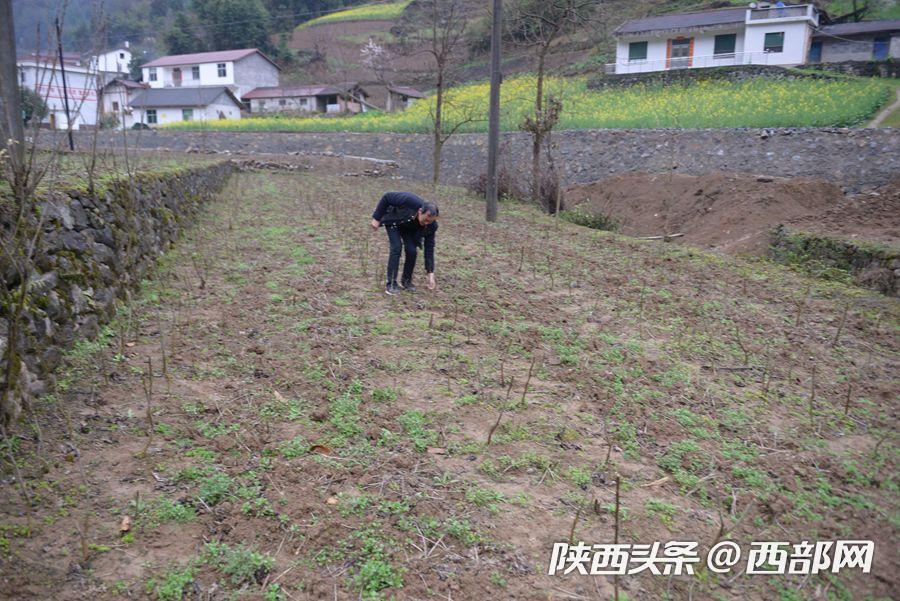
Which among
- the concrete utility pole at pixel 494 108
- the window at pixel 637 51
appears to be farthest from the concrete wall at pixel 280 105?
the concrete utility pole at pixel 494 108

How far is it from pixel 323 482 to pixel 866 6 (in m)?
45.4

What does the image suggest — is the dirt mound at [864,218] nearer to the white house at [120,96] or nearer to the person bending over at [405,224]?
the person bending over at [405,224]

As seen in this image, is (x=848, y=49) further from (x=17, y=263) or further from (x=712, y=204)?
(x=17, y=263)

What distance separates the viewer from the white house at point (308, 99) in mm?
46312

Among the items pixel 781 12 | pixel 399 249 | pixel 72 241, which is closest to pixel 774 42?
pixel 781 12

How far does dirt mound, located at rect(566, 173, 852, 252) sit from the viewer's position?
41.2 feet

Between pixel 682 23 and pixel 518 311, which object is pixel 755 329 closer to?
pixel 518 311

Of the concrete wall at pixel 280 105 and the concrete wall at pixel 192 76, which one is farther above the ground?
the concrete wall at pixel 192 76

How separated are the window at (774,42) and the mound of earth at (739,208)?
18542 millimetres

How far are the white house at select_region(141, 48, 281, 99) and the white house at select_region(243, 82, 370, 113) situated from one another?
→ 2294 mm

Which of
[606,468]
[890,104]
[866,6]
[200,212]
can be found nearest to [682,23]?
[866,6]

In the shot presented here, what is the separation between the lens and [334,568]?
9.61ft

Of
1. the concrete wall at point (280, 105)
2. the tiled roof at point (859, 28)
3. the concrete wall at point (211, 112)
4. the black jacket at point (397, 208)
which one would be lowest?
the black jacket at point (397, 208)

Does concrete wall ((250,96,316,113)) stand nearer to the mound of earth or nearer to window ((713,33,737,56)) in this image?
window ((713,33,737,56))
